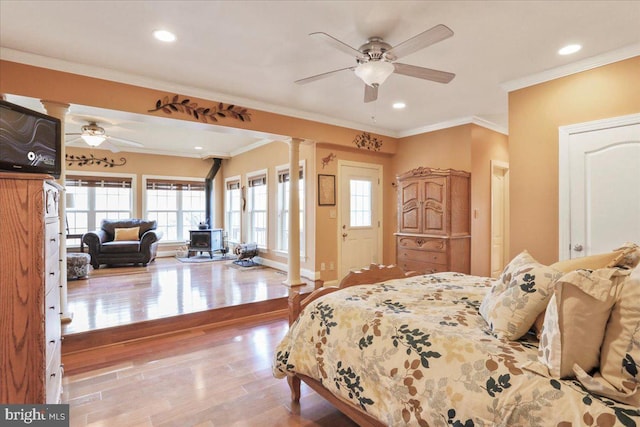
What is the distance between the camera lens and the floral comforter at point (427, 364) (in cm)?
103

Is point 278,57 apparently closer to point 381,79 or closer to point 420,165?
point 381,79

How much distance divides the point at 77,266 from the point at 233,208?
383 cm

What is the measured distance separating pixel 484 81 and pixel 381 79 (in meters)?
1.63

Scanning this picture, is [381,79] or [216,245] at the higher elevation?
[381,79]

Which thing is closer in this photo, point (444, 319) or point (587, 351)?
point (587, 351)

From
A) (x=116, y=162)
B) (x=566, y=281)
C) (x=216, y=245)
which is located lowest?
(x=216, y=245)

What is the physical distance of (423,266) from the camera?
4.48 meters

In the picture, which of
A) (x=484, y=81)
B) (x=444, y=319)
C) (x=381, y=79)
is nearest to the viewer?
(x=444, y=319)

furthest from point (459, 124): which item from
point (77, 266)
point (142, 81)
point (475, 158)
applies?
point (77, 266)

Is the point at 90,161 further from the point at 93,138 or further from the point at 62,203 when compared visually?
the point at 62,203

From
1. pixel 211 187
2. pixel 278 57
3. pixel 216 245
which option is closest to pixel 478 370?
pixel 278 57

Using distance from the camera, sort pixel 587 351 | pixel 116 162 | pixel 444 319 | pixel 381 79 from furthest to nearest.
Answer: pixel 116 162, pixel 381 79, pixel 444 319, pixel 587 351

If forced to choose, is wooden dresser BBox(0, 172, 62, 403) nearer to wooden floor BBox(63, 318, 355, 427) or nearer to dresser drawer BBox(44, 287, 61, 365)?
dresser drawer BBox(44, 287, 61, 365)

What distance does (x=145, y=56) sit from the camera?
9.33 ft
